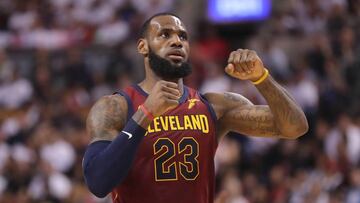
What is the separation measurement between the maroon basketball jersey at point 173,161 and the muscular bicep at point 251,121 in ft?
0.74

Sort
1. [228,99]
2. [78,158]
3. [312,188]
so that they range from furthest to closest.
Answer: [78,158]
[312,188]
[228,99]

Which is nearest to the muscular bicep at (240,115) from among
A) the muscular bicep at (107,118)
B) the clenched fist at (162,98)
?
the muscular bicep at (107,118)

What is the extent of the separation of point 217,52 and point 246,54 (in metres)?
11.3

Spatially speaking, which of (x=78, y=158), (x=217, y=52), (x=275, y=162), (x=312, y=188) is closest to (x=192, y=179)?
(x=312, y=188)

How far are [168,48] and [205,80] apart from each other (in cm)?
952

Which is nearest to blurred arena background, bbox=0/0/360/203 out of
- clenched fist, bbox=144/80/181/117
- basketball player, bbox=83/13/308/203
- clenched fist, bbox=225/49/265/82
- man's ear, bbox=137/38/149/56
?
basketball player, bbox=83/13/308/203

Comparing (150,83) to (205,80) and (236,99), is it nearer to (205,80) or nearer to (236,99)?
(236,99)

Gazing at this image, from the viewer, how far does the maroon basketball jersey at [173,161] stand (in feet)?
20.0

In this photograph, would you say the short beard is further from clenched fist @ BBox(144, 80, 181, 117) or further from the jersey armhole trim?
clenched fist @ BBox(144, 80, 181, 117)

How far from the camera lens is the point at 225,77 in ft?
50.8

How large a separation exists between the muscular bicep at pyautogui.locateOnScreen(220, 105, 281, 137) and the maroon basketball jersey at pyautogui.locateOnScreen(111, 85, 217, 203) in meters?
0.23

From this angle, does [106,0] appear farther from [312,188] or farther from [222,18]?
[312,188]

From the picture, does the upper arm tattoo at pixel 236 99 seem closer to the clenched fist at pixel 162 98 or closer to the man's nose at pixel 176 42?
the man's nose at pixel 176 42

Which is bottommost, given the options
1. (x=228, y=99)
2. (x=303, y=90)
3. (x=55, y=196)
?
(x=55, y=196)
